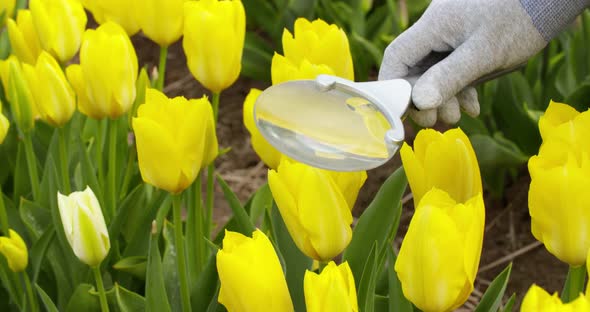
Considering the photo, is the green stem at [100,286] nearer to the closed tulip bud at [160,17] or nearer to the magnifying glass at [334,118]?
the magnifying glass at [334,118]

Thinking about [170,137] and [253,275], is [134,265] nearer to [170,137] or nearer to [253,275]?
[170,137]

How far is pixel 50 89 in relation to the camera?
133cm

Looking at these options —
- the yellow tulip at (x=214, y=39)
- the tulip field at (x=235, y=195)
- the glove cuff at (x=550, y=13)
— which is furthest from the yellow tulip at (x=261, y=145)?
the glove cuff at (x=550, y=13)

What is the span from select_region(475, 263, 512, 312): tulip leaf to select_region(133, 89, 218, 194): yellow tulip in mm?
365

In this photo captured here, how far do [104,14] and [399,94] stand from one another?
650mm

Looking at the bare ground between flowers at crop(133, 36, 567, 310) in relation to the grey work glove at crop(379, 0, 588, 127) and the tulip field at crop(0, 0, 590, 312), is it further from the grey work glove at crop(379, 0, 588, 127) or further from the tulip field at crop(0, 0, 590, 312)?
the grey work glove at crop(379, 0, 588, 127)

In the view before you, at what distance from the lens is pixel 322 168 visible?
0.96 metres

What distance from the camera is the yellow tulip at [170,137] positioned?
105 centimetres

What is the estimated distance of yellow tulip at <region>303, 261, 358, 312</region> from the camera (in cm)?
80

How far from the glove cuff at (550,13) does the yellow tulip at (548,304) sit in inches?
19.2

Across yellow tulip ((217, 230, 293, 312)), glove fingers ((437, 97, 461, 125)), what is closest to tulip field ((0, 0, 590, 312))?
yellow tulip ((217, 230, 293, 312))

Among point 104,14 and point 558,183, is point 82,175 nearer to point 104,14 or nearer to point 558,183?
point 104,14

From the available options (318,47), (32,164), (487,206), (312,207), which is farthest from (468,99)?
(487,206)

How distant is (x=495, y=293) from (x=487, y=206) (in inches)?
47.6
